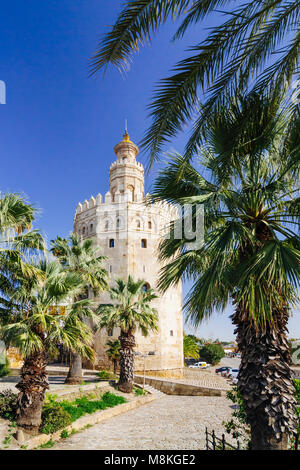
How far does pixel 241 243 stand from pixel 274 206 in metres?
0.79

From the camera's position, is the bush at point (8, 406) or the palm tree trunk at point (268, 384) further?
the bush at point (8, 406)

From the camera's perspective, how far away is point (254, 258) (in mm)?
4336

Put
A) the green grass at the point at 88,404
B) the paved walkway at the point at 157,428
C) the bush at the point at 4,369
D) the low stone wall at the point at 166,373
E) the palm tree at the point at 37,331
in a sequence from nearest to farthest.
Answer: the palm tree at the point at 37,331, the paved walkway at the point at 157,428, the green grass at the point at 88,404, the bush at the point at 4,369, the low stone wall at the point at 166,373

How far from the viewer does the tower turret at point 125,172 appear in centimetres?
3222

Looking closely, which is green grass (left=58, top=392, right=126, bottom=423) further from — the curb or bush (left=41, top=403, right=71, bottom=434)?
bush (left=41, top=403, right=71, bottom=434)

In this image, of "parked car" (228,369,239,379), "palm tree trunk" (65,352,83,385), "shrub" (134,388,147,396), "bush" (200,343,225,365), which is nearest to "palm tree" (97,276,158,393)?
"shrub" (134,388,147,396)

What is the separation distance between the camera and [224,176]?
4.66m

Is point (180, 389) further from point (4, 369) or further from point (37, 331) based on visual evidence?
point (37, 331)

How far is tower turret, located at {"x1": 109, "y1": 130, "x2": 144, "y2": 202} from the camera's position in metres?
32.2

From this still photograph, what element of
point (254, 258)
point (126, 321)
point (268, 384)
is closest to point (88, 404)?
point (126, 321)

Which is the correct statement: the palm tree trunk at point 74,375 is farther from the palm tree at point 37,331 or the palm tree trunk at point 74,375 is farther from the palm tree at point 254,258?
the palm tree at point 254,258

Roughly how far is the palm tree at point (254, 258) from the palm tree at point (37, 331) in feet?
14.2

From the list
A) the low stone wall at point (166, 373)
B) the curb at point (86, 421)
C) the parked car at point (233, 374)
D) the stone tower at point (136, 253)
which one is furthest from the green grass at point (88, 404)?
the parked car at point (233, 374)

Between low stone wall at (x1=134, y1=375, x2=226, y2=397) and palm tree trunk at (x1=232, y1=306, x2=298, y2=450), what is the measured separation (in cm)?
1447
